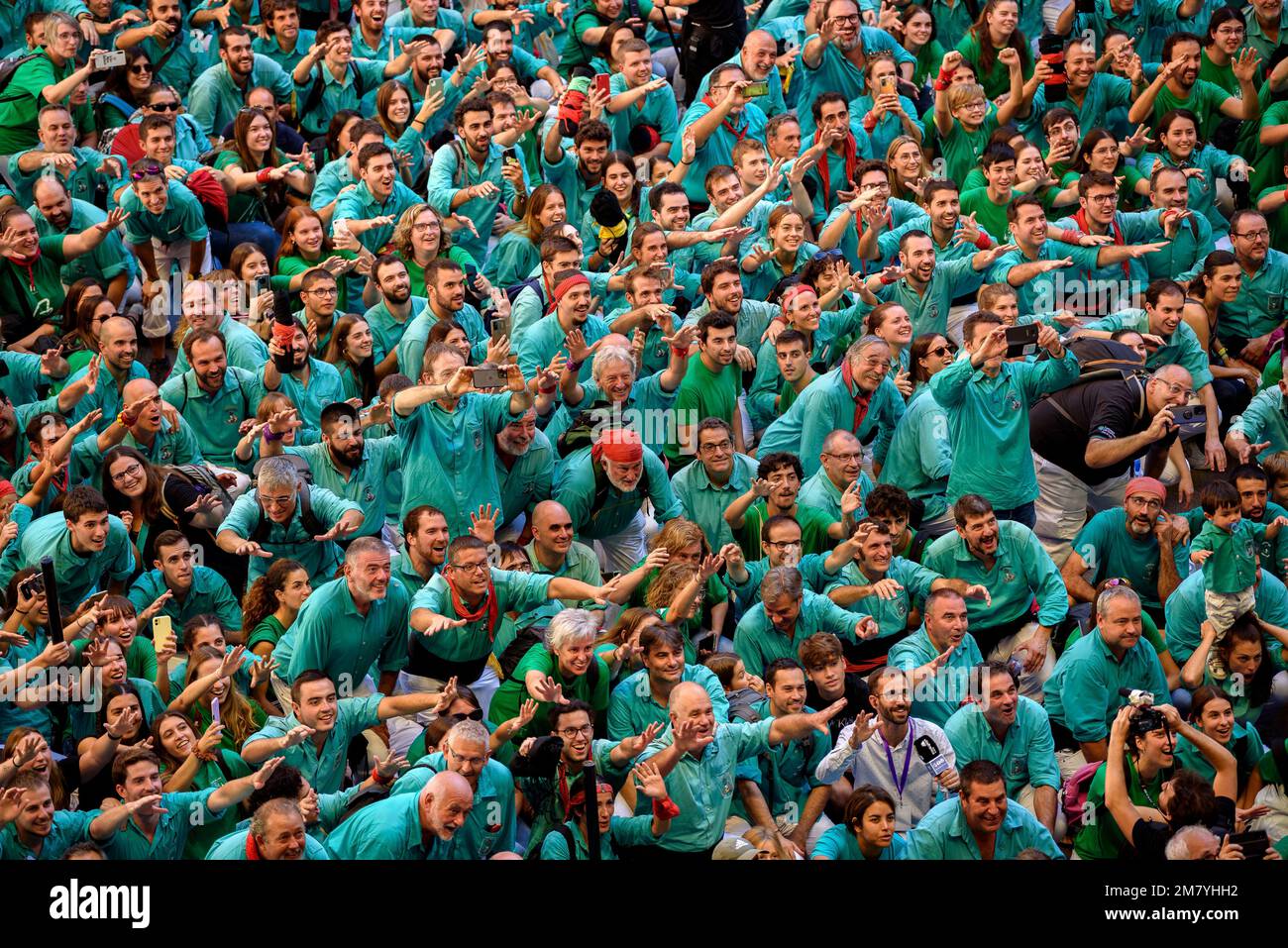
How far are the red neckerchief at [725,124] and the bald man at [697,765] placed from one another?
4774mm

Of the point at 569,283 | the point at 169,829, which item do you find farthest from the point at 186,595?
the point at 569,283

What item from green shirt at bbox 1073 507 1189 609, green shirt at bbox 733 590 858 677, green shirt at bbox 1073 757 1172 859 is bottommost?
green shirt at bbox 1073 757 1172 859

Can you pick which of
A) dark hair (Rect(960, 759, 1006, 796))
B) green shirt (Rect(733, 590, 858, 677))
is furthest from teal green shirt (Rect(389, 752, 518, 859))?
dark hair (Rect(960, 759, 1006, 796))

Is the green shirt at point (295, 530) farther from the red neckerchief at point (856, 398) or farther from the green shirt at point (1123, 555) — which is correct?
the green shirt at point (1123, 555)

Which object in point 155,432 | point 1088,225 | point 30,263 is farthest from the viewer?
point 1088,225

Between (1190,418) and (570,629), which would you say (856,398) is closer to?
(1190,418)

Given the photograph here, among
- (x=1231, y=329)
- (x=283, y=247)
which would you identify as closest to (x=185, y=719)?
(x=283, y=247)

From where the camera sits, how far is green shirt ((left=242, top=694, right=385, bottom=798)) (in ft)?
33.1

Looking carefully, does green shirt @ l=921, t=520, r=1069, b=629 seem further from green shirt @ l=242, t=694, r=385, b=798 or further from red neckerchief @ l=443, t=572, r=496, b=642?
green shirt @ l=242, t=694, r=385, b=798

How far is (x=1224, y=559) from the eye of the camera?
11.4m

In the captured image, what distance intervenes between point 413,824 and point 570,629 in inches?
Result: 45.2

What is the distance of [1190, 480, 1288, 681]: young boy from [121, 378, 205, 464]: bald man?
4634 millimetres
